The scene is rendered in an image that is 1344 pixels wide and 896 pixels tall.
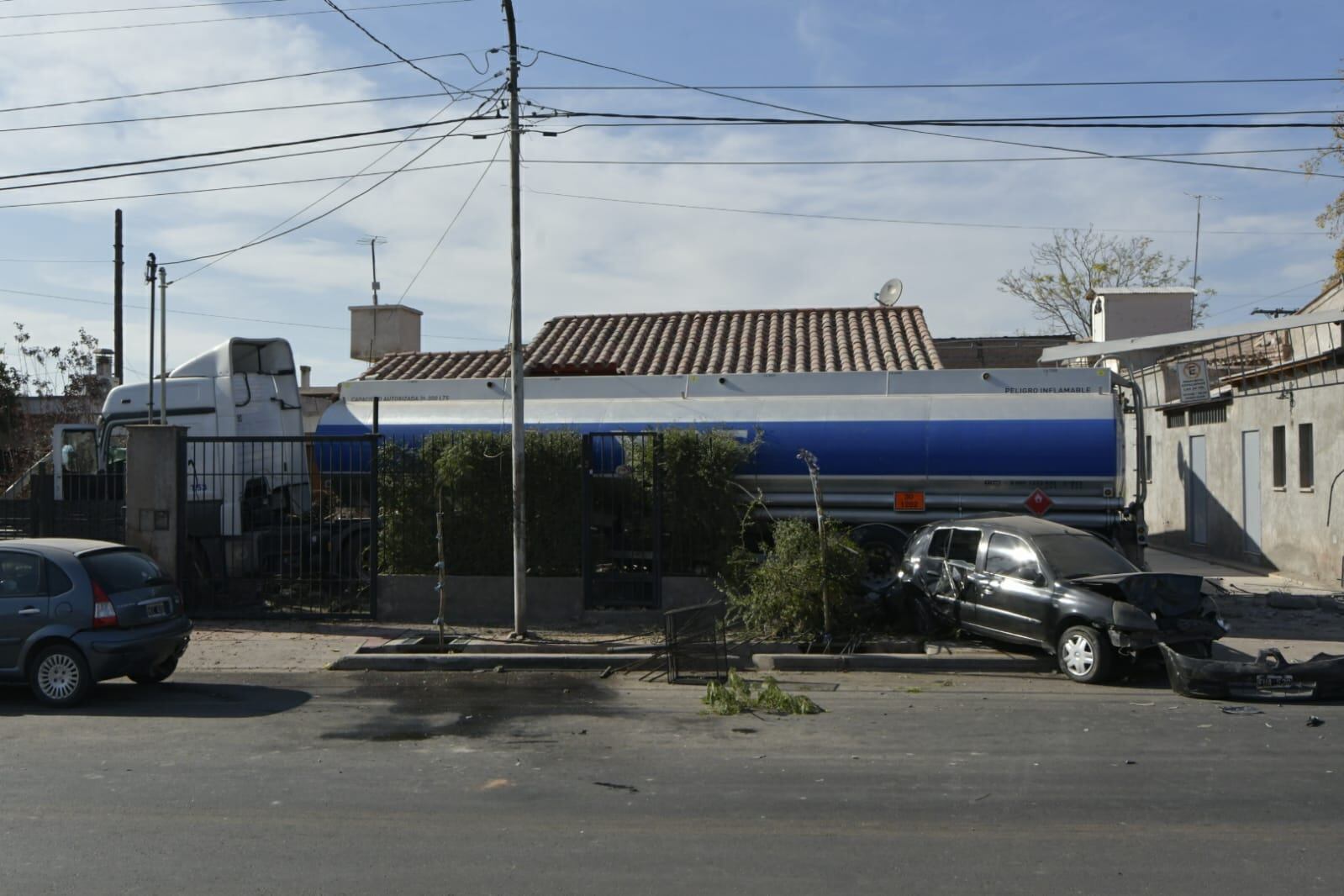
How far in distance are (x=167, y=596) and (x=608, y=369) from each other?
9.78 meters

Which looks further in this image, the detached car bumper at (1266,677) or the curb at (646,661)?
the curb at (646,661)

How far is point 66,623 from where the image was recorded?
404 inches

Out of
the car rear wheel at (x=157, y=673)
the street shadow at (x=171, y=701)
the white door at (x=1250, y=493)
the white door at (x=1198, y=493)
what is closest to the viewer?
the street shadow at (x=171, y=701)

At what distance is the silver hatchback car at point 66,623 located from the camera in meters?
10.2

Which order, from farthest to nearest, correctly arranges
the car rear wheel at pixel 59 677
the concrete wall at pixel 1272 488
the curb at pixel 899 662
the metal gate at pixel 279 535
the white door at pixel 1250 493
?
the white door at pixel 1250 493 → the concrete wall at pixel 1272 488 → the metal gate at pixel 279 535 → the curb at pixel 899 662 → the car rear wheel at pixel 59 677

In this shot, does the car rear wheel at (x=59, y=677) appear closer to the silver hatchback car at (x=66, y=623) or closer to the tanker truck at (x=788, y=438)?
the silver hatchback car at (x=66, y=623)

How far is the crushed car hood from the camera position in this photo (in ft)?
37.1

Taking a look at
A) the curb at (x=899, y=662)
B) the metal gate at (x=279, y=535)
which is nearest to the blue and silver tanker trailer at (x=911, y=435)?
the metal gate at (x=279, y=535)

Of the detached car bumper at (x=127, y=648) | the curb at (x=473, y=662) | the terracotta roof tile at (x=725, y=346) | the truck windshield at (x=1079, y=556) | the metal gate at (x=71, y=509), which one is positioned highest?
the terracotta roof tile at (x=725, y=346)

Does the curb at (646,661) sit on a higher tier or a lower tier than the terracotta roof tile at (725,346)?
lower

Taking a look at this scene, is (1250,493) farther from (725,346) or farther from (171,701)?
(171,701)

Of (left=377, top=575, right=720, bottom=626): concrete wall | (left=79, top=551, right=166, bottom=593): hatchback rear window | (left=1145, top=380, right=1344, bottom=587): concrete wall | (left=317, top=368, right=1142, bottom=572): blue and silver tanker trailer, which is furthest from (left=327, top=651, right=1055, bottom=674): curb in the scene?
(left=1145, top=380, right=1344, bottom=587): concrete wall

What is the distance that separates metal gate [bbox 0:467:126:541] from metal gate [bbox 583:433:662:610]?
6931 millimetres

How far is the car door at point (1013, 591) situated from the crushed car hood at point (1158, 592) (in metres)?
0.68
